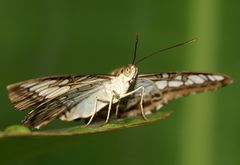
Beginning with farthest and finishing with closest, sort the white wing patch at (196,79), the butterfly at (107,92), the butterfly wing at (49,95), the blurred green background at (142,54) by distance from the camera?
the white wing patch at (196,79)
the blurred green background at (142,54)
the butterfly at (107,92)
the butterfly wing at (49,95)

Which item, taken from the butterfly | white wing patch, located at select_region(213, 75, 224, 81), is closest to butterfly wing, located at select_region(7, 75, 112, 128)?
the butterfly

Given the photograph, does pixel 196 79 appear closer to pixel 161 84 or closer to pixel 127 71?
pixel 161 84

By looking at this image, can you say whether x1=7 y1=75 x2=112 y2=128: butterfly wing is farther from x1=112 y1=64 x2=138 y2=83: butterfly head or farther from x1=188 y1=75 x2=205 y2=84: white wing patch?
x1=188 y1=75 x2=205 y2=84: white wing patch

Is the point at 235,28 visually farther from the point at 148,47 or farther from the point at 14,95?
the point at 14,95

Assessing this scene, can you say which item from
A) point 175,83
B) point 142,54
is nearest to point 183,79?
point 175,83

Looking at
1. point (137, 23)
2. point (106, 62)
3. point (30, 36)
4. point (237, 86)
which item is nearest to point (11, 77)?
Answer: point (30, 36)

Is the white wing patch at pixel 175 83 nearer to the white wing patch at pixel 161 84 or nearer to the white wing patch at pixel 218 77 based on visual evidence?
the white wing patch at pixel 161 84

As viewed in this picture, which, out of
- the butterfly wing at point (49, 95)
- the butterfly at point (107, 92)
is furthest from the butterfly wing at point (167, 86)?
the butterfly wing at point (49, 95)
